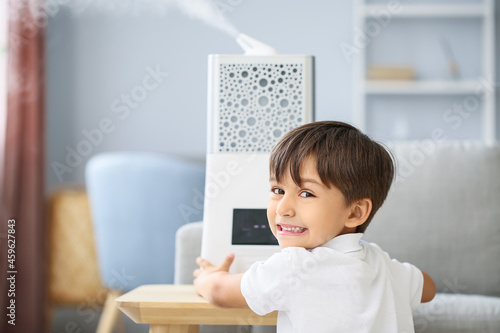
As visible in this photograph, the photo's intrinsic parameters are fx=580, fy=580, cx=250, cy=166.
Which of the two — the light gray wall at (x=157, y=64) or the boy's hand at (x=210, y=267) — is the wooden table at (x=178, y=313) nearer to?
the boy's hand at (x=210, y=267)

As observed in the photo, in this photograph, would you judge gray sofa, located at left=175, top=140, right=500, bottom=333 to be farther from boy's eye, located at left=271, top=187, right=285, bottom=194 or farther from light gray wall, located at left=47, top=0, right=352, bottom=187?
light gray wall, located at left=47, top=0, right=352, bottom=187

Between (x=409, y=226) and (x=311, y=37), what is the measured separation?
1742mm

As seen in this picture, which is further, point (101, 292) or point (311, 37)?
point (311, 37)

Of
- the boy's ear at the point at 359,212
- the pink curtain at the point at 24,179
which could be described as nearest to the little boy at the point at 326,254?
the boy's ear at the point at 359,212

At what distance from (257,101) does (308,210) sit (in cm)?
34

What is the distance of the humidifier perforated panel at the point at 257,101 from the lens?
1.17 m

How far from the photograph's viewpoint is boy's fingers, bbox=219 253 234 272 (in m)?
1.07

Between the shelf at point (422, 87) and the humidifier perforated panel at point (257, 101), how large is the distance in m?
1.91

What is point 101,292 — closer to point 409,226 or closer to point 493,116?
point 409,226

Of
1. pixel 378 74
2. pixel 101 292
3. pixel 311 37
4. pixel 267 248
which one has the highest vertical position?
pixel 311 37

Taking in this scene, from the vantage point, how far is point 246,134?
1175 mm

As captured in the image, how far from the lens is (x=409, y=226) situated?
1578 millimetres

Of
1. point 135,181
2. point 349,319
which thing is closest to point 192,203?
point 135,181

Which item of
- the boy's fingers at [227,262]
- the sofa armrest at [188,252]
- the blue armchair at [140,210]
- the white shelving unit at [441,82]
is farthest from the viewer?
the white shelving unit at [441,82]
